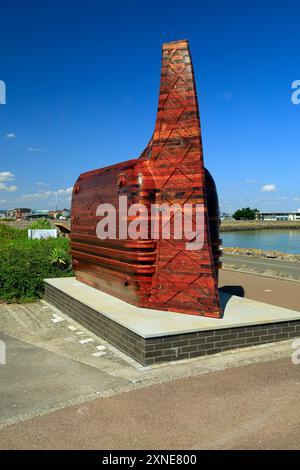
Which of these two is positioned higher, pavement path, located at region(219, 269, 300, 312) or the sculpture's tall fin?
the sculpture's tall fin

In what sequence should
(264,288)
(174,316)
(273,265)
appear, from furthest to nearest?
(273,265) < (264,288) < (174,316)

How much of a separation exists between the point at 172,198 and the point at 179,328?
2.66 metres

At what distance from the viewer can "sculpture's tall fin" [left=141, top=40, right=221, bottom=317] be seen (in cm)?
777

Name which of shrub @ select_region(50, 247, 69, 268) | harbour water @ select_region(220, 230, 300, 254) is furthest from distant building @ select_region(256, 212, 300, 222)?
shrub @ select_region(50, 247, 69, 268)

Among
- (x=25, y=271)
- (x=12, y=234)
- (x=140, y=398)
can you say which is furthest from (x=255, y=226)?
(x=140, y=398)

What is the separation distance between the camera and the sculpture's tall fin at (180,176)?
7.77 m

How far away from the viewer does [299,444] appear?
13.5 feet

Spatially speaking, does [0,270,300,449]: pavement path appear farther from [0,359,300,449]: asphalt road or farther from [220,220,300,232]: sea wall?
[220,220,300,232]: sea wall

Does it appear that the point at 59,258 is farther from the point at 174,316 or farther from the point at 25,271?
the point at 174,316

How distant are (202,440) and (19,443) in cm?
183

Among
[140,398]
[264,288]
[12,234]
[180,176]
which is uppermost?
[180,176]

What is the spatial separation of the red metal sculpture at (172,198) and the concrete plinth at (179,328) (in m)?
0.39

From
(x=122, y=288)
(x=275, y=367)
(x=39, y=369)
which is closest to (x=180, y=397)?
(x=275, y=367)

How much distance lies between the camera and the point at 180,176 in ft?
26.7
